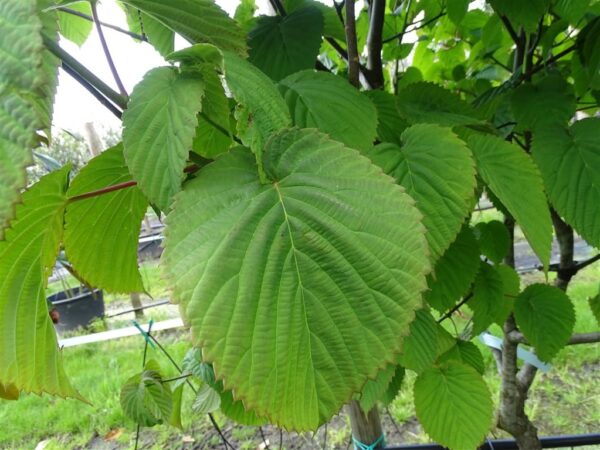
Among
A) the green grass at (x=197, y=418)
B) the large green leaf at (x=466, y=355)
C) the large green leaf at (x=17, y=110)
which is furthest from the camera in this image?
the green grass at (x=197, y=418)

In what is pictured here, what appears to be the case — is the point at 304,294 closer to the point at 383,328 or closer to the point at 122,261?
the point at 383,328

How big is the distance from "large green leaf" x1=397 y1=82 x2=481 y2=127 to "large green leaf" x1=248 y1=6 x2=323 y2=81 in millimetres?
104

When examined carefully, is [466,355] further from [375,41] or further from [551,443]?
[375,41]

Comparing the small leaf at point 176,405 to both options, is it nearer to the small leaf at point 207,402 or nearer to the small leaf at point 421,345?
the small leaf at point 207,402

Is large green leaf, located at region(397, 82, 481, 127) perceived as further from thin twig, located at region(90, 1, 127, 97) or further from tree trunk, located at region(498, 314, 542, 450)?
tree trunk, located at region(498, 314, 542, 450)

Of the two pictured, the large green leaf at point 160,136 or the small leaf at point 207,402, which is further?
the small leaf at point 207,402

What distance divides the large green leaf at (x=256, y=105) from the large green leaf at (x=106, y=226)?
0.12m

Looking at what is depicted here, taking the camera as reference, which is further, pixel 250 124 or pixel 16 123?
pixel 250 124

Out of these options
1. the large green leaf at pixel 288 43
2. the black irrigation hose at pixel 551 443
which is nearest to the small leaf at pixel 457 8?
the large green leaf at pixel 288 43

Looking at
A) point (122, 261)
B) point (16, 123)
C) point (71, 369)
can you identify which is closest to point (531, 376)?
point (122, 261)

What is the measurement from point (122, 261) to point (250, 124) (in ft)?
0.58

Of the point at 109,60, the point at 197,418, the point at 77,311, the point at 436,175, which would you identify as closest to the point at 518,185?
the point at 436,175

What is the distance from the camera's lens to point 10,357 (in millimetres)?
261

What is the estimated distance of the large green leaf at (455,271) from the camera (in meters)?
0.49
